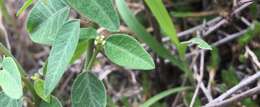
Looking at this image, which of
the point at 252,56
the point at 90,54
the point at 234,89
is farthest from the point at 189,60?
the point at 90,54

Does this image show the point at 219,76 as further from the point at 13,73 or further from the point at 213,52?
the point at 13,73

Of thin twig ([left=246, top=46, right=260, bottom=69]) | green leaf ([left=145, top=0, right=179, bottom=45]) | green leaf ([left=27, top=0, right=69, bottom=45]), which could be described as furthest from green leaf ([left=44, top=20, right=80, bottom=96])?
thin twig ([left=246, top=46, right=260, bottom=69])

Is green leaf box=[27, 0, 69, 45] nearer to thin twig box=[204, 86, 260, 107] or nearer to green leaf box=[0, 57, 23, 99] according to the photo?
green leaf box=[0, 57, 23, 99]

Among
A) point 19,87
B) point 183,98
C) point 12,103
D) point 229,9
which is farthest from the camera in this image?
point 229,9

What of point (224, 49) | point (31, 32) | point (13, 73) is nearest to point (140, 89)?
point (224, 49)

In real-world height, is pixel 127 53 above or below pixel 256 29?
above
